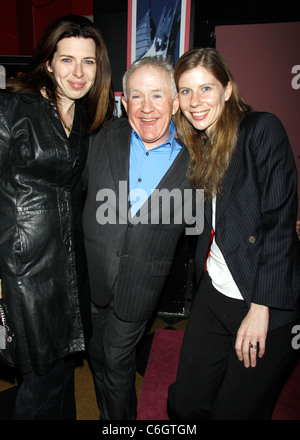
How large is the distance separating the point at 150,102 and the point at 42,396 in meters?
1.54

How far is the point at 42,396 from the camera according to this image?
1.66m

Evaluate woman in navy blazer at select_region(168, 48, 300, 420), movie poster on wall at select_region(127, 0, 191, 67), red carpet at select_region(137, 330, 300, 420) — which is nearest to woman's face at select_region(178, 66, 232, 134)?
woman in navy blazer at select_region(168, 48, 300, 420)

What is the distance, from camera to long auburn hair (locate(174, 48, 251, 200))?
4.87 ft

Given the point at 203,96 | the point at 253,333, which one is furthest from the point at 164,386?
the point at 203,96

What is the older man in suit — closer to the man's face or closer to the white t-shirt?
the man's face

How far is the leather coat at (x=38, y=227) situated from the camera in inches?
56.2

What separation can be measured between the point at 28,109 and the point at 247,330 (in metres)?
1.30

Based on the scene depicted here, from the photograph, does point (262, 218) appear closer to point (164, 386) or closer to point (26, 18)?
point (164, 386)

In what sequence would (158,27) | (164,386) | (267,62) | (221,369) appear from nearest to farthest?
(221,369), (164,386), (158,27), (267,62)

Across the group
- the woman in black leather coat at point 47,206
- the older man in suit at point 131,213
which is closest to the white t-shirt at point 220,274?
the older man in suit at point 131,213

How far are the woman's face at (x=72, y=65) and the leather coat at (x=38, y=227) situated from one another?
0.14 meters

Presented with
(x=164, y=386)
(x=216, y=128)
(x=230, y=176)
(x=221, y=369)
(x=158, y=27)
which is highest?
(x=158, y=27)

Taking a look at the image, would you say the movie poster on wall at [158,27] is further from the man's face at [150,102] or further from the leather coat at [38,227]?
the leather coat at [38,227]

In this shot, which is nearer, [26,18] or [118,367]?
[118,367]
